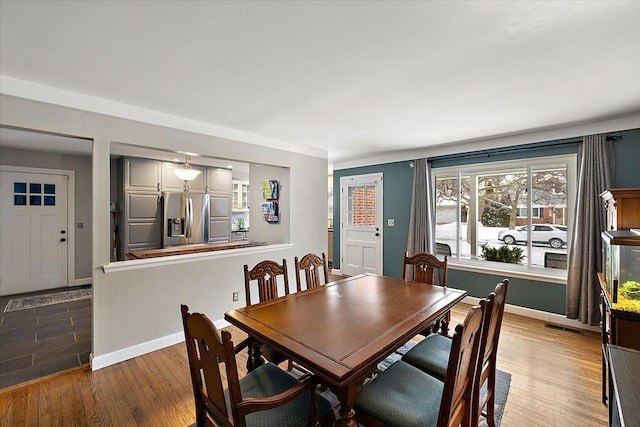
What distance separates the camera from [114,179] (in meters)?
5.18

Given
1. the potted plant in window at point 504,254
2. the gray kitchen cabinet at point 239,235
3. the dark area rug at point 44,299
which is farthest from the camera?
the gray kitchen cabinet at point 239,235

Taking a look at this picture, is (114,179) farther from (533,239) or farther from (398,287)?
(533,239)

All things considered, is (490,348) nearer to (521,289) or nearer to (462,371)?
(462,371)

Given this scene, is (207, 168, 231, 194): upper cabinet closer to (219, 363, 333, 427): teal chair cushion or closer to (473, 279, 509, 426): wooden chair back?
(219, 363, 333, 427): teal chair cushion

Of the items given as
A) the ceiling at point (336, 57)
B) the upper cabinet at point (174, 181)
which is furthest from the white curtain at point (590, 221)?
the upper cabinet at point (174, 181)

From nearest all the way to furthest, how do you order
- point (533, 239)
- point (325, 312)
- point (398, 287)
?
point (325, 312)
point (398, 287)
point (533, 239)

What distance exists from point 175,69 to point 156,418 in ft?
7.86

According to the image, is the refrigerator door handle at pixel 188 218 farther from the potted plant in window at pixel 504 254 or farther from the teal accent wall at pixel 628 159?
the teal accent wall at pixel 628 159

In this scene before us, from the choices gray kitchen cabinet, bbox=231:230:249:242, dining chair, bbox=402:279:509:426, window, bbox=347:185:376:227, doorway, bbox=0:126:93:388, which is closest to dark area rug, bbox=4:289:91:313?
doorway, bbox=0:126:93:388

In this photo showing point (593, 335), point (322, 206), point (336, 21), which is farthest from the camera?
point (322, 206)

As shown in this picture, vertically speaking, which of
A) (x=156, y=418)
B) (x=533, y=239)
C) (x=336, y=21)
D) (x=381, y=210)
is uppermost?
(x=336, y=21)

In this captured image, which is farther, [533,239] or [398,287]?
[533,239]

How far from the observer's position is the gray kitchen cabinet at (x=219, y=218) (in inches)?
225

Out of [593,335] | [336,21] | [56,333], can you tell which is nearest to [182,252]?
[56,333]
